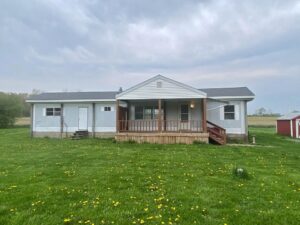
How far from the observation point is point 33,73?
4109 centimetres

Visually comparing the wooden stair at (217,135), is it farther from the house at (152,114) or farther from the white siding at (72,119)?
the white siding at (72,119)

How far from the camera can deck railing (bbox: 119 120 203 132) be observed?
65.3 feet

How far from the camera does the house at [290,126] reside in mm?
25552

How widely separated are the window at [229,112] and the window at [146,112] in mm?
4836

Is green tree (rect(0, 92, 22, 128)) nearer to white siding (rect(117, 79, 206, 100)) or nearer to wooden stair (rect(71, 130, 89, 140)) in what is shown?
wooden stair (rect(71, 130, 89, 140))

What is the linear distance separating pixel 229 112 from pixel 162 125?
15.3ft

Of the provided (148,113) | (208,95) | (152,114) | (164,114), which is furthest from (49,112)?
(208,95)

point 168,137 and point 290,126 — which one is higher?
point 290,126

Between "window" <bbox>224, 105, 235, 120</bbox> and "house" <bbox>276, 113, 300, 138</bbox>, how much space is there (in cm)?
911

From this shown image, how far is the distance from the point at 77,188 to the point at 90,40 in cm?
1963

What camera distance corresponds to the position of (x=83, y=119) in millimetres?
22297

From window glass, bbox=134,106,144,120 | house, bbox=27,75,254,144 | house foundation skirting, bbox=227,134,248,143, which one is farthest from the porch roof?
house foundation skirting, bbox=227,134,248,143

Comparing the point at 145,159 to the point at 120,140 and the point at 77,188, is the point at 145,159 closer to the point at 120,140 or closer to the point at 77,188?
the point at 77,188

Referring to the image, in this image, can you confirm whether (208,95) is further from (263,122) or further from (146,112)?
(263,122)
